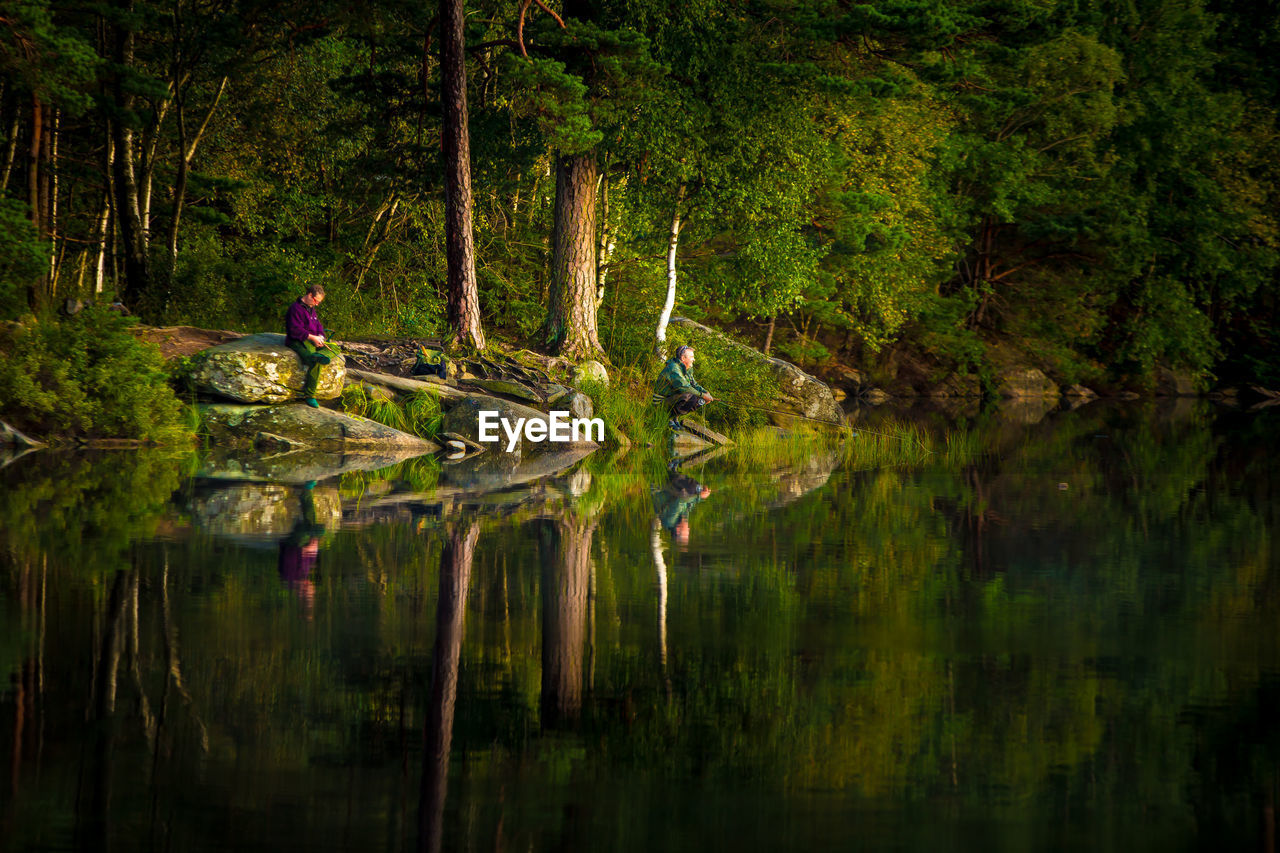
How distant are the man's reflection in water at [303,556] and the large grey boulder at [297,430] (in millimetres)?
8703

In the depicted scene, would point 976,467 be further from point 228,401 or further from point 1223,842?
point 1223,842

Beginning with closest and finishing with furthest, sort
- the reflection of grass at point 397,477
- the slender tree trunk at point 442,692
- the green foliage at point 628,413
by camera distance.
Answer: the slender tree trunk at point 442,692
the reflection of grass at point 397,477
the green foliage at point 628,413

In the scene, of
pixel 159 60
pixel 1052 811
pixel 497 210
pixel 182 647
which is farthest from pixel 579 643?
pixel 159 60

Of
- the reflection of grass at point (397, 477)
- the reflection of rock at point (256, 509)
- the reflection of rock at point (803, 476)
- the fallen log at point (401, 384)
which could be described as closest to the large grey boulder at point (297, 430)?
the fallen log at point (401, 384)

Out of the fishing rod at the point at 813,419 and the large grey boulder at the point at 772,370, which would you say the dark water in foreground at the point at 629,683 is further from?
the large grey boulder at the point at 772,370

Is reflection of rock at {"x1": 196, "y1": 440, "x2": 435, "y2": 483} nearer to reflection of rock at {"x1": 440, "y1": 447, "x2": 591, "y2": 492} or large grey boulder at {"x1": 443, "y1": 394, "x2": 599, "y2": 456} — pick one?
reflection of rock at {"x1": 440, "y1": 447, "x2": 591, "y2": 492}

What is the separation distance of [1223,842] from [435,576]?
18.1ft

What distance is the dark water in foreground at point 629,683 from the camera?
4.36 metres

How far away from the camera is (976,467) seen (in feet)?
61.9

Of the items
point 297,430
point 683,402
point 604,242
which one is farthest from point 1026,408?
point 297,430

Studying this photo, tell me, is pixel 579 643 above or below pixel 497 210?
below

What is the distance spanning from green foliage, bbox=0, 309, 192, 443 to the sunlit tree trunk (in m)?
11.1

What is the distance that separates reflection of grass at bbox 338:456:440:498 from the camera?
14.8 metres

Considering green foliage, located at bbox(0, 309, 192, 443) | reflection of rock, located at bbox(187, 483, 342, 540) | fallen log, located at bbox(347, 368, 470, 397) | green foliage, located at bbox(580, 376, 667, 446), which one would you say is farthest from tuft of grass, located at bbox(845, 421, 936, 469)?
green foliage, located at bbox(0, 309, 192, 443)
